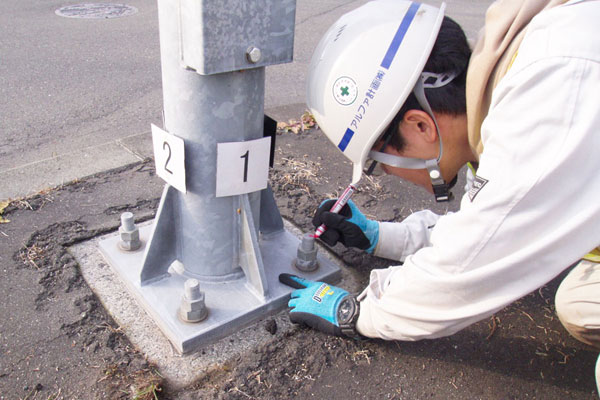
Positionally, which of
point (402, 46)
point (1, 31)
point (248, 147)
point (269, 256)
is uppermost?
point (402, 46)

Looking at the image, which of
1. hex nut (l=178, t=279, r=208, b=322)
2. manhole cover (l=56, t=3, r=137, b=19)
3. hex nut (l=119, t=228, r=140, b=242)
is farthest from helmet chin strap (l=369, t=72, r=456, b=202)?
manhole cover (l=56, t=3, r=137, b=19)

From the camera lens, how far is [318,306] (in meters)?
1.93

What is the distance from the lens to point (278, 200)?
2805mm

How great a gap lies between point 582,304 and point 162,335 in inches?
62.0

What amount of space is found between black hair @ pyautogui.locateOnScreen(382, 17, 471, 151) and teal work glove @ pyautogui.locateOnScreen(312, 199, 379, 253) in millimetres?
795

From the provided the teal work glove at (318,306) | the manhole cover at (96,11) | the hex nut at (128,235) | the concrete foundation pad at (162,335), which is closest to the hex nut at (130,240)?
the hex nut at (128,235)

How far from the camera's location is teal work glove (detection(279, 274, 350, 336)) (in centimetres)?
192

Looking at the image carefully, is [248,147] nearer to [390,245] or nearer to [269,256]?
[269,256]

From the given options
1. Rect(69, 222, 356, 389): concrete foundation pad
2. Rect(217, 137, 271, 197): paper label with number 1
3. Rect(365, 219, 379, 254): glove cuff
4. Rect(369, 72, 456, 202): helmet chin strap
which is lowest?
Rect(69, 222, 356, 389): concrete foundation pad

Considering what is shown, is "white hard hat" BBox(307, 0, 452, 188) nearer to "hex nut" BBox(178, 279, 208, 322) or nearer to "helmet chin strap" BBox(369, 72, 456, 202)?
"helmet chin strap" BBox(369, 72, 456, 202)

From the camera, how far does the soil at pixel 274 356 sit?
1.73 m

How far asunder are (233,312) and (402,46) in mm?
1108

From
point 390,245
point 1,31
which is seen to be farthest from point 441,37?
point 1,31

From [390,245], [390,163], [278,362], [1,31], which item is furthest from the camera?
[1,31]
